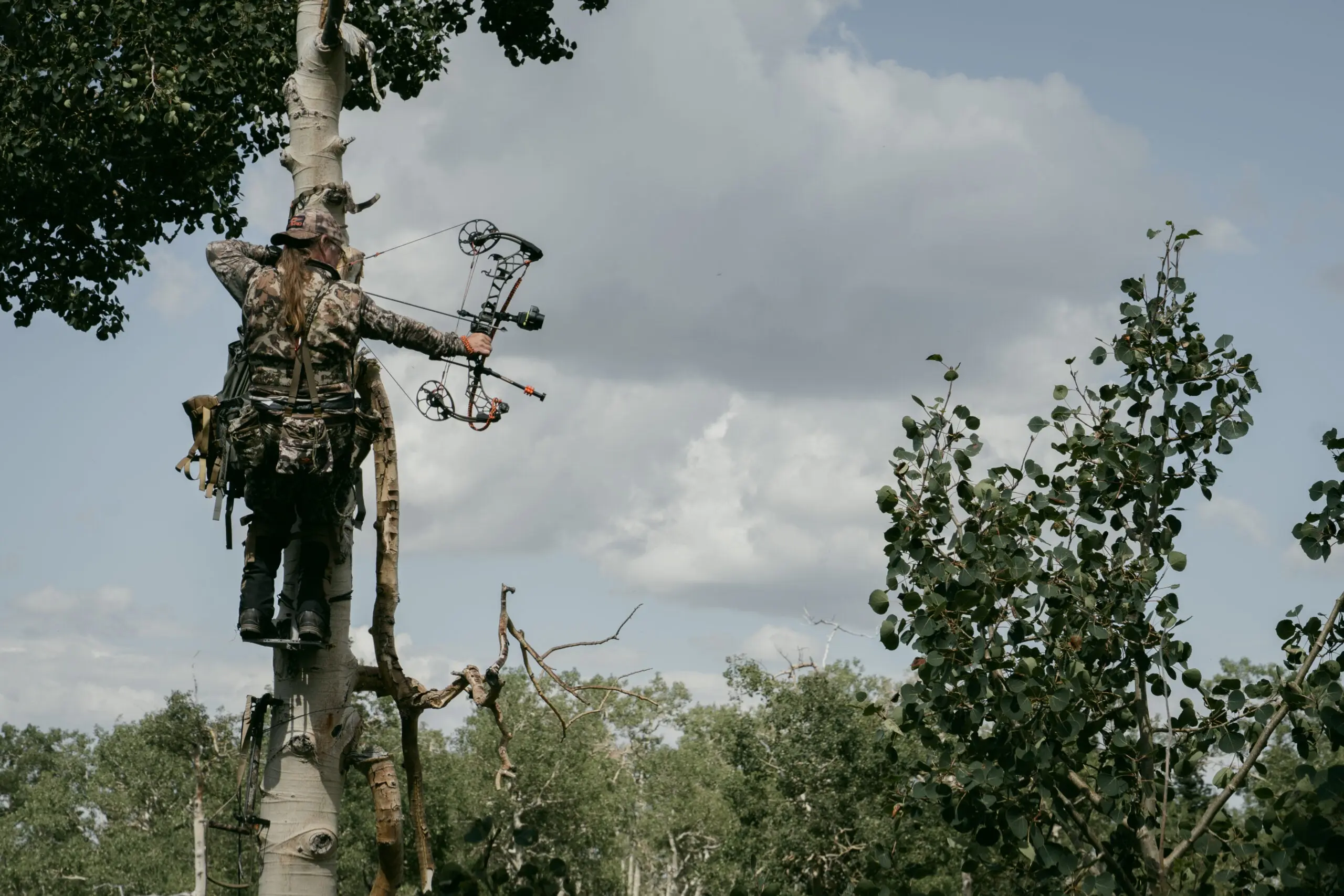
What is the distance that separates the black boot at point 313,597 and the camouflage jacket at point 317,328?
0.75 m

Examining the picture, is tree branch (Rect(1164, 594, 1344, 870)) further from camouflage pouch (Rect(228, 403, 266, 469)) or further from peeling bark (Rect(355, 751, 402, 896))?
camouflage pouch (Rect(228, 403, 266, 469))

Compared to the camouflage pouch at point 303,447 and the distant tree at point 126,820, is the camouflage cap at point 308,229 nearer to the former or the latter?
the camouflage pouch at point 303,447

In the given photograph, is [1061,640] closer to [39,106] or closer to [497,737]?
[39,106]

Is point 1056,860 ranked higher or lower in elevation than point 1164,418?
lower

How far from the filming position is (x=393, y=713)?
161 feet

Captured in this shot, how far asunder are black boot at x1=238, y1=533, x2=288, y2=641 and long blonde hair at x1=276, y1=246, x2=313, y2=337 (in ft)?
3.46

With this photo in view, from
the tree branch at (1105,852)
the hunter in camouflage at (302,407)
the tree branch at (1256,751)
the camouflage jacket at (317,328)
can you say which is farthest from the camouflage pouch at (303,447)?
the tree branch at (1256,751)

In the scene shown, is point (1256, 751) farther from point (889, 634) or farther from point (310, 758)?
point (310, 758)

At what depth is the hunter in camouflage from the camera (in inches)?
258

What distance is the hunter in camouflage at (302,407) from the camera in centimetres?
656

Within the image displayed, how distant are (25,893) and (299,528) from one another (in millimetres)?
62481

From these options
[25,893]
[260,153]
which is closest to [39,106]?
[260,153]

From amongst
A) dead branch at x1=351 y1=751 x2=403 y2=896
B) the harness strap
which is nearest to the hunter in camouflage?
the harness strap

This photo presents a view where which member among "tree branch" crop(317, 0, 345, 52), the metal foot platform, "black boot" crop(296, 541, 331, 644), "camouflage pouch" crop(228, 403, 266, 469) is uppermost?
"tree branch" crop(317, 0, 345, 52)
